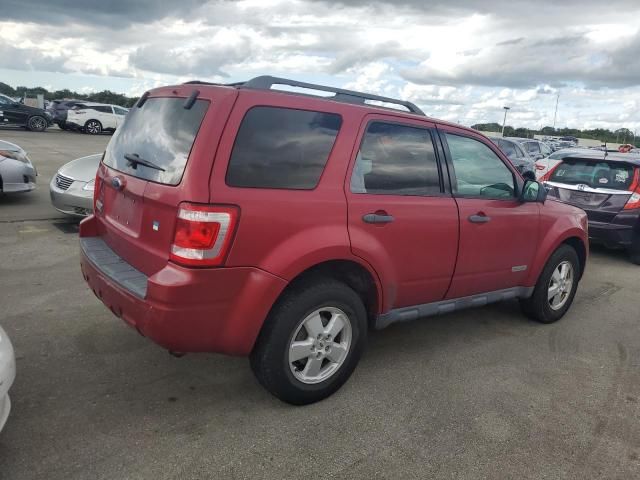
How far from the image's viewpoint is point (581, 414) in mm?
3367

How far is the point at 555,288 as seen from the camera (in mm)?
4875

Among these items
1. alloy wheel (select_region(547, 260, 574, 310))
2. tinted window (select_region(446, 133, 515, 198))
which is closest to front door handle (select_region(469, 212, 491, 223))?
tinted window (select_region(446, 133, 515, 198))

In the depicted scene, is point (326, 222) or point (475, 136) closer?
point (326, 222)

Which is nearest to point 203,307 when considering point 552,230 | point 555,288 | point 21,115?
point 552,230

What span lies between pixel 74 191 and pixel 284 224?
204 inches

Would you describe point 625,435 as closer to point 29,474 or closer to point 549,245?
point 549,245

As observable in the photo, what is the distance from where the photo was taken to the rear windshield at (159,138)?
286cm

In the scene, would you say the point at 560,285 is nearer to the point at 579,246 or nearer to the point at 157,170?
the point at 579,246

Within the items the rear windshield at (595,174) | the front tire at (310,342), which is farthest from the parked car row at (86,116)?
the front tire at (310,342)

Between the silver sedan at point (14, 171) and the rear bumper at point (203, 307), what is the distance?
6420 mm

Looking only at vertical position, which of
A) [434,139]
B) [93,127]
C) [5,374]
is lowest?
[5,374]

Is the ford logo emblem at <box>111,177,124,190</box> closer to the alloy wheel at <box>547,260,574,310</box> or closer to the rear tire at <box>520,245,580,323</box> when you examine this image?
the rear tire at <box>520,245,580,323</box>

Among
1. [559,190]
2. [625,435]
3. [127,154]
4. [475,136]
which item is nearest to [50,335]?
[127,154]

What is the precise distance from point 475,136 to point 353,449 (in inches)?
98.2
